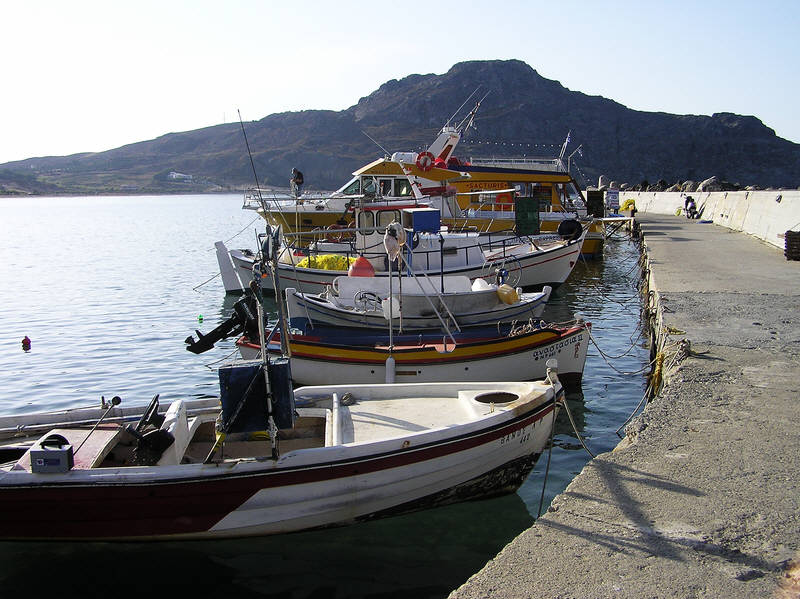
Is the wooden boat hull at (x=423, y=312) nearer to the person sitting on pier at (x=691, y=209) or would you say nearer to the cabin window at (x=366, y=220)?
the cabin window at (x=366, y=220)

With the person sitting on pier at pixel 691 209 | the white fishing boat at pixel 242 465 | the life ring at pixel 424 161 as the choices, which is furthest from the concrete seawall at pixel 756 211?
the white fishing boat at pixel 242 465

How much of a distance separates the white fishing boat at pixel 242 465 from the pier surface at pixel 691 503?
→ 155cm

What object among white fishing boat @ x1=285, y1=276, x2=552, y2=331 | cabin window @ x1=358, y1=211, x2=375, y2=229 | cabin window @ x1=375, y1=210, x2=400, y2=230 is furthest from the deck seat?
cabin window @ x1=358, y1=211, x2=375, y2=229

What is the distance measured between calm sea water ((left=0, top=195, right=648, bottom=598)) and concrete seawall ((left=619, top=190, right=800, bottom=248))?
5.24 metres

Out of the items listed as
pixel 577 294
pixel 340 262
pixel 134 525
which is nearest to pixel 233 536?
pixel 134 525

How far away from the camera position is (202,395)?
1384cm

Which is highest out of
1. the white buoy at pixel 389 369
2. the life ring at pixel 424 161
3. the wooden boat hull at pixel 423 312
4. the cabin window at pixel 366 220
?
the life ring at pixel 424 161

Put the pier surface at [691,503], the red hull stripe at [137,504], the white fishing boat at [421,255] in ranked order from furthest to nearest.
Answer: the white fishing boat at [421,255] → the red hull stripe at [137,504] → the pier surface at [691,503]

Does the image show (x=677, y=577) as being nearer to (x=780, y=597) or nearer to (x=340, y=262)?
(x=780, y=597)

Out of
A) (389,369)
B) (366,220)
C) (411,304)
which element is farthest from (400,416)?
(366,220)

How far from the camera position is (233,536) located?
7.07 m

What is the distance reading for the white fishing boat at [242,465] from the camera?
22.0ft

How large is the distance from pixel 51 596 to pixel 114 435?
5.32 ft

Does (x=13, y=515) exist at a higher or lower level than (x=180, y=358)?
higher
